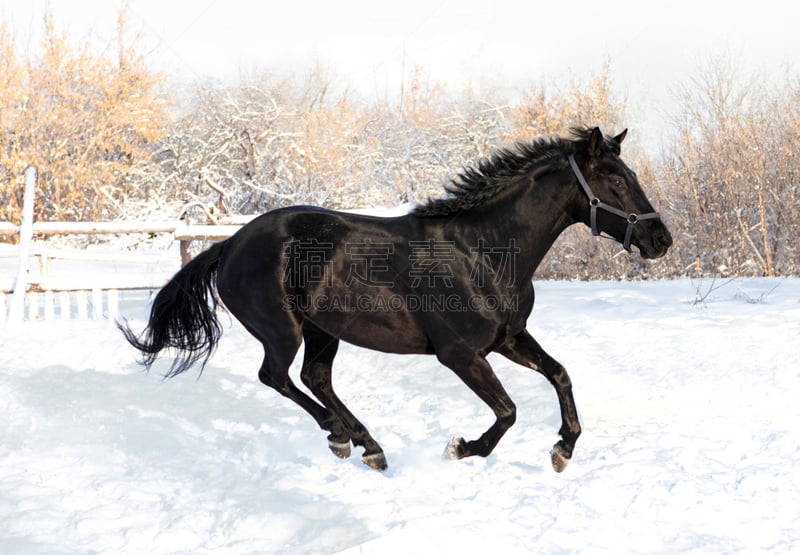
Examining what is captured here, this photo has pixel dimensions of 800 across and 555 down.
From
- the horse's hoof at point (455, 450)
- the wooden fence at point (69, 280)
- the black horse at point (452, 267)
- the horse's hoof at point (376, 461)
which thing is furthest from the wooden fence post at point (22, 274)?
the horse's hoof at point (455, 450)

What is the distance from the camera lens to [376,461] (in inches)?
158

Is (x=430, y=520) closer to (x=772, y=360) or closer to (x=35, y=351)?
(x=772, y=360)

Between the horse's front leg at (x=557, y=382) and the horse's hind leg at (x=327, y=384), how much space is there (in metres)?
0.99

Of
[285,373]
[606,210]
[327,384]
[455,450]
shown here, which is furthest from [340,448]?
[606,210]

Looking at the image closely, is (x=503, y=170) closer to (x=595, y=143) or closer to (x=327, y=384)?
(x=595, y=143)

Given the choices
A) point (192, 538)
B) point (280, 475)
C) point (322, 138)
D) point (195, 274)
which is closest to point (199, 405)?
point (195, 274)

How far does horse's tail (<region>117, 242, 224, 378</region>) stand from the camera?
15.2 ft

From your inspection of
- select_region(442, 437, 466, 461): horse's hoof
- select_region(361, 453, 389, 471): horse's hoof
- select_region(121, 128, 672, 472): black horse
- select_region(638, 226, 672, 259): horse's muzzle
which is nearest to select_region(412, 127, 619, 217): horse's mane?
select_region(121, 128, 672, 472): black horse

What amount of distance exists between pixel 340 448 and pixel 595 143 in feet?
7.10

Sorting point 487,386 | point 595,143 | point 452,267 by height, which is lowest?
point 487,386

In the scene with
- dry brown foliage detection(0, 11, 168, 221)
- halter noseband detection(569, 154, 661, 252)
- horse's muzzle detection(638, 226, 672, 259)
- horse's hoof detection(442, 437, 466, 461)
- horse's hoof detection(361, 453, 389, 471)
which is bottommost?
horse's hoof detection(361, 453, 389, 471)

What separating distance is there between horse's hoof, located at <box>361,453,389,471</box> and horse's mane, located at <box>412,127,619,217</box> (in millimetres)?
1341

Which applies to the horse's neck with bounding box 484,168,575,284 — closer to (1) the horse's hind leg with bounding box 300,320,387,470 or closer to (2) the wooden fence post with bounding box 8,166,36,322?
(1) the horse's hind leg with bounding box 300,320,387,470

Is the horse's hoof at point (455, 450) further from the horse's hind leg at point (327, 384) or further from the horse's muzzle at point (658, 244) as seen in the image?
the horse's muzzle at point (658, 244)
